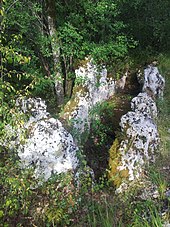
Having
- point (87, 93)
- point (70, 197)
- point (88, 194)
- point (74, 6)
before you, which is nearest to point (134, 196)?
point (88, 194)

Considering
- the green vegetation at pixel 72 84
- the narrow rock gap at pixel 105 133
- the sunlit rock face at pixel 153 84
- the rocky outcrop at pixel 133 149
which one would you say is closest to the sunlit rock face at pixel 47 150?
the green vegetation at pixel 72 84

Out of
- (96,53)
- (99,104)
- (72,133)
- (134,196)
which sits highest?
(96,53)

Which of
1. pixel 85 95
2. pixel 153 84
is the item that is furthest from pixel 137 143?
pixel 153 84

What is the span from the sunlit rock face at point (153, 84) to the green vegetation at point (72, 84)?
27 cm

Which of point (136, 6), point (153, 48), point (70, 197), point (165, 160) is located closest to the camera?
point (70, 197)

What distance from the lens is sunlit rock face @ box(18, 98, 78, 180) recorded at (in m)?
5.02

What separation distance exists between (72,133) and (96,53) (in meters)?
1.92

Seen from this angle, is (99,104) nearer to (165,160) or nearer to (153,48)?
(165,160)

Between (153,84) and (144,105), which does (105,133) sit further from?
(153,84)

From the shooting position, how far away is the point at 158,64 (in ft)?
27.7

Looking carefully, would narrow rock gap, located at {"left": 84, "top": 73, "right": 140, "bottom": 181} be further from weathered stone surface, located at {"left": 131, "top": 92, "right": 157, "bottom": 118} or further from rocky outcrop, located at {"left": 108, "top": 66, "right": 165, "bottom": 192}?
weathered stone surface, located at {"left": 131, "top": 92, "right": 157, "bottom": 118}

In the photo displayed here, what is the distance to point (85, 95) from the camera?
655 centimetres

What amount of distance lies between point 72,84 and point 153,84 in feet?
6.92

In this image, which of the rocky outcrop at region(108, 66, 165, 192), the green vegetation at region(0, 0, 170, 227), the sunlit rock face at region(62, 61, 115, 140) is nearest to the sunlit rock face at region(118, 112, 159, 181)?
the rocky outcrop at region(108, 66, 165, 192)
